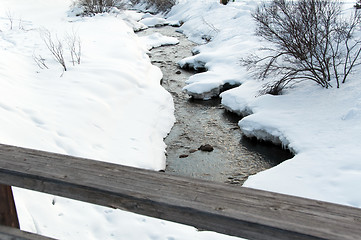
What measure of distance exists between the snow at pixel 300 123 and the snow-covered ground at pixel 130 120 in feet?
0.07

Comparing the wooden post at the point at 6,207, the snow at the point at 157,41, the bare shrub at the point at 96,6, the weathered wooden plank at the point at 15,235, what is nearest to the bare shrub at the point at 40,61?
the snow at the point at 157,41

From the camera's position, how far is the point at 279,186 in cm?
539

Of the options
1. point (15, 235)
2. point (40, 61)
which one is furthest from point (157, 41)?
point (15, 235)

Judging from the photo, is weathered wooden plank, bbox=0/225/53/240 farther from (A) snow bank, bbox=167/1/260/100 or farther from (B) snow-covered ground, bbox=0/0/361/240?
(A) snow bank, bbox=167/1/260/100

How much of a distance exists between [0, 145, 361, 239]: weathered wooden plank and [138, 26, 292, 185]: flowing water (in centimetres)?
496

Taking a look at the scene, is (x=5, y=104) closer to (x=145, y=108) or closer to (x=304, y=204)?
(x=145, y=108)

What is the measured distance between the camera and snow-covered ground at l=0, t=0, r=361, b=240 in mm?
3881

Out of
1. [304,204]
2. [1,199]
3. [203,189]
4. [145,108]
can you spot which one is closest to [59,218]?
[1,199]

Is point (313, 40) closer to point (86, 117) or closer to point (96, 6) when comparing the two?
point (86, 117)

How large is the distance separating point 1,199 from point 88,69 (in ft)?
27.5

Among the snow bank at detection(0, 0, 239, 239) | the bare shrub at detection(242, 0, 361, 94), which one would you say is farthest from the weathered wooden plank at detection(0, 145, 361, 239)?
the bare shrub at detection(242, 0, 361, 94)

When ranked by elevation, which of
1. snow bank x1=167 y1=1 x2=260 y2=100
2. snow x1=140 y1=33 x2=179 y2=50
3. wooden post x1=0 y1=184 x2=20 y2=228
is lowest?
snow x1=140 y1=33 x2=179 y2=50

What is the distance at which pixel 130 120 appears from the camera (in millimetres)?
7941

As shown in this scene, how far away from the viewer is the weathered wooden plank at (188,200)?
1.12 m
